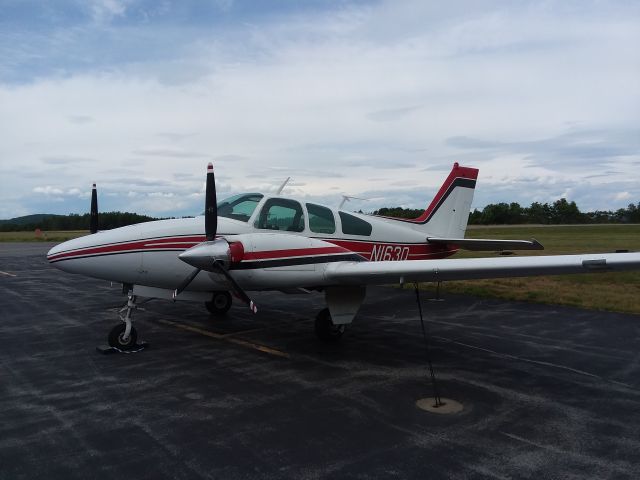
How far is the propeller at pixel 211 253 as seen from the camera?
7.65 meters

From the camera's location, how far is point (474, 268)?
736 cm

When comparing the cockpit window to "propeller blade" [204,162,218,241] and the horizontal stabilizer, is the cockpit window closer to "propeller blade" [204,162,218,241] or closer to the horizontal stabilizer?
"propeller blade" [204,162,218,241]

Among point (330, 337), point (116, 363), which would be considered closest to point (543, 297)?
point (330, 337)

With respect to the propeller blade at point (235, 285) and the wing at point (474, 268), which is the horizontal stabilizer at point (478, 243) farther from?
the propeller blade at point (235, 285)

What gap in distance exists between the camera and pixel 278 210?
31.3 ft

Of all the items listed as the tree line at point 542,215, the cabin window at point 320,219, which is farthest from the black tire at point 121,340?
the tree line at point 542,215

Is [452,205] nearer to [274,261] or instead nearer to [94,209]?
[274,261]

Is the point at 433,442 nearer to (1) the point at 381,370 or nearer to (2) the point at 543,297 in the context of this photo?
(1) the point at 381,370

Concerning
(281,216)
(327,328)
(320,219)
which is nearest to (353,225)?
(320,219)

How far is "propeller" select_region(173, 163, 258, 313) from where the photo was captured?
7652 millimetres

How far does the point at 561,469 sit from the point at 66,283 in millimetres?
19436

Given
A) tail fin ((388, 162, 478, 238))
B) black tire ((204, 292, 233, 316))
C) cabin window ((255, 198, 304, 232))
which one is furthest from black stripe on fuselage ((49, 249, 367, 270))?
tail fin ((388, 162, 478, 238))

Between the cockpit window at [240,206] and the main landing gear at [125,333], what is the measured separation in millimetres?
2315

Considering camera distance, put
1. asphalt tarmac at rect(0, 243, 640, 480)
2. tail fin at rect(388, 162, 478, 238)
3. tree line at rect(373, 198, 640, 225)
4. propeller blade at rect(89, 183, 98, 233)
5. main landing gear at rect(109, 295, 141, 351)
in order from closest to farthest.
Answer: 1. asphalt tarmac at rect(0, 243, 640, 480)
2. main landing gear at rect(109, 295, 141, 351)
3. propeller blade at rect(89, 183, 98, 233)
4. tail fin at rect(388, 162, 478, 238)
5. tree line at rect(373, 198, 640, 225)
